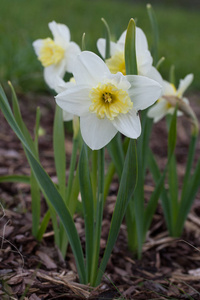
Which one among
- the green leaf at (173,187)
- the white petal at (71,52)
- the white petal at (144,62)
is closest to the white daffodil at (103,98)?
the white petal at (144,62)

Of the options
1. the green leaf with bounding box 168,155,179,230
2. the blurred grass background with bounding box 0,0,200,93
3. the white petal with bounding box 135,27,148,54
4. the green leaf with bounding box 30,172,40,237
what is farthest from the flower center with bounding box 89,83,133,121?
the green leaf with bounding box 168,155,179,230

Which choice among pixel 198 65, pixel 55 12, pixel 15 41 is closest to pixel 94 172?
pixel 15 41

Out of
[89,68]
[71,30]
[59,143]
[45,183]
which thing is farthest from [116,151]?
[71,30]

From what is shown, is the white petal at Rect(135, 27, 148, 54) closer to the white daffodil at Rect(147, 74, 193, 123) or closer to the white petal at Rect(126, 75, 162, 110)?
the white petal at Rect(126, 75, 162, 110)

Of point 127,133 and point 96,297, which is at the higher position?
point 127,133

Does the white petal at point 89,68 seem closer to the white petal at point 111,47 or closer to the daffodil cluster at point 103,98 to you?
the daffodil cluster at point 103,98

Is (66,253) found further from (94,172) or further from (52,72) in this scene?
(52,72)
